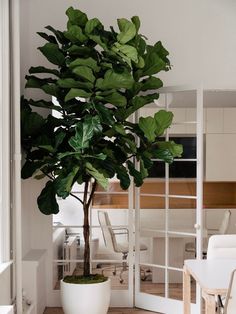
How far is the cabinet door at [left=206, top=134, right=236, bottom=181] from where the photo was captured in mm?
8336

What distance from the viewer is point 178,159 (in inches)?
220

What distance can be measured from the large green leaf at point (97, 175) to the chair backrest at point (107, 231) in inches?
52.1

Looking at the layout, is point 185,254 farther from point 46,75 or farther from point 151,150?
point 46,75

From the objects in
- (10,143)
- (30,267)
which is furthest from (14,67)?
(30,267)

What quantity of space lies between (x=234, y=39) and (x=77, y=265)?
2.82 metres

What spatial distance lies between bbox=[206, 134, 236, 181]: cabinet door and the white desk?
426 centimetres

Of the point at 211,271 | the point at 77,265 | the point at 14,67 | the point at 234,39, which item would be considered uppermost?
the point at 234,39

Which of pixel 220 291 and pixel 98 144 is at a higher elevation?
pixel 98 144

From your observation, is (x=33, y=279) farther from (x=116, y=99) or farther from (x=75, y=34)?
(x=75, y=34)

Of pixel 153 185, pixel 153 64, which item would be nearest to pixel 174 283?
pixel 153 185

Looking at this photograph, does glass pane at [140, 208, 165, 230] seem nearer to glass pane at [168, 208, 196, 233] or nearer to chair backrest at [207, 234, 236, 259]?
glass pane at [168, 208, 196, 233]

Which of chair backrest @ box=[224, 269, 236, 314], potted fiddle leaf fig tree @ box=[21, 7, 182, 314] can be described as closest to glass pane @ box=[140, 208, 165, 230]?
potted fiddle leaf fig tree @ box=[21, 7, 182, 314]

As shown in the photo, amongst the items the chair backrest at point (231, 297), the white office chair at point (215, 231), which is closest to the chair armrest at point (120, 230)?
the white office chair at point (215, 231)

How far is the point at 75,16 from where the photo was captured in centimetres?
474
